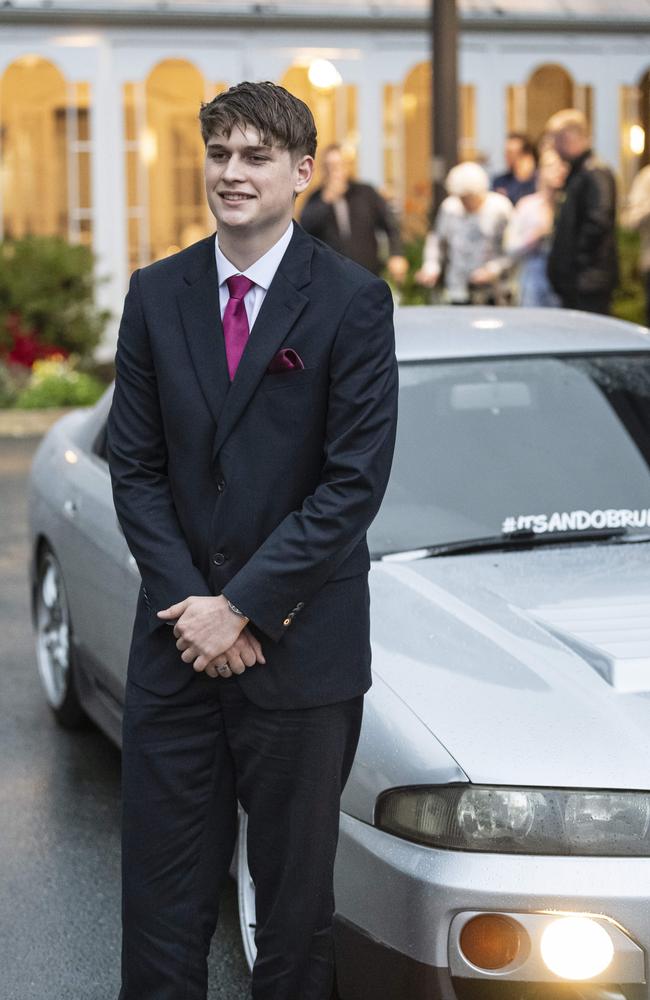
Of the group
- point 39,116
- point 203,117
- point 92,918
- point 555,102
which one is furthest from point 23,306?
point 203,117

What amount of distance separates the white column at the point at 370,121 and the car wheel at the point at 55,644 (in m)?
13.2

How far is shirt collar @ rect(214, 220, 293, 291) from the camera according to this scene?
2908mm

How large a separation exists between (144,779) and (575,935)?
82cm

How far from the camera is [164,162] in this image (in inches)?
744

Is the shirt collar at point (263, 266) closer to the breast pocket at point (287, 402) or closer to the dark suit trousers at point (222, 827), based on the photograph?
the breast pocket at point (287, 402)

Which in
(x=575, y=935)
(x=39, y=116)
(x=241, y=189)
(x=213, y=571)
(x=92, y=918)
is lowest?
(x=92, y=918)

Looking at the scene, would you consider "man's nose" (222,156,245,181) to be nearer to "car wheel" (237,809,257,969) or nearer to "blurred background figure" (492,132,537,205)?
"car wheel" (237,809,257,969)

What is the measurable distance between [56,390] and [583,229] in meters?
5.73

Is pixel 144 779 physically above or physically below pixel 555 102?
below

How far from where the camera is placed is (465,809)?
306cm

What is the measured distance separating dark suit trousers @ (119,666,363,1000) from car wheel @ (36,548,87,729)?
249 cm

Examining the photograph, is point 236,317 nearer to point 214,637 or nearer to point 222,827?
point 214,637

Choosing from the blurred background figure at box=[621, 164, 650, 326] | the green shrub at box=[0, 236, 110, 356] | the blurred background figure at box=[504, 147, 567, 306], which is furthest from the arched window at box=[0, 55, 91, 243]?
the blurred background figure at box=[621, 164, 650, 326]

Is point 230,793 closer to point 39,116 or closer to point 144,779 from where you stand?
point 144,779
